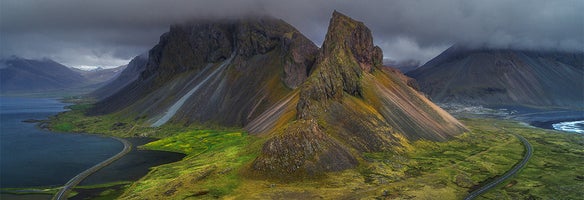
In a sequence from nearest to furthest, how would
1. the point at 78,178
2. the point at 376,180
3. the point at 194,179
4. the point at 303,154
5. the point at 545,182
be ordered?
the point at 194,179 → the point at 376,180 → the point at 303,154 → the point at 545,182 → the point at 78,178

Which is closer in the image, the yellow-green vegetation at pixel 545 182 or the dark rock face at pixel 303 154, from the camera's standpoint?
the yellow-green vegetation at pixel 545 182

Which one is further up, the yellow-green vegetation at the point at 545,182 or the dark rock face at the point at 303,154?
the dark rock face at the point at 303,154

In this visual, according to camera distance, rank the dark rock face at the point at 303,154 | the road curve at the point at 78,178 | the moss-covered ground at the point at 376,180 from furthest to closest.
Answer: the dark rock face at the point at 303,154 → the road curve at the point at 78,178 → the moss-covered ground at the point at 376,180

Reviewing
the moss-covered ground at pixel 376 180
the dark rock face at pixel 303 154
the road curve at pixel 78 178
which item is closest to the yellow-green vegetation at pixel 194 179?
the moss-covered ground at pixel 376 180

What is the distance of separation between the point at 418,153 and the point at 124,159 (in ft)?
460

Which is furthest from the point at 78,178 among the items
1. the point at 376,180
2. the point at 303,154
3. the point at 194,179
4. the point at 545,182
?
the point at 545,182

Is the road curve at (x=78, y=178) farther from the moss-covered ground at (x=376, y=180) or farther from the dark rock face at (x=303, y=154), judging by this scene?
the dark rock face at (x=303, y=154)

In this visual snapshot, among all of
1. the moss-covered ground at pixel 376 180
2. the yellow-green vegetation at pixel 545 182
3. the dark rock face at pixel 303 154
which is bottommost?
the yellow-green vegetation at pixel 545 182

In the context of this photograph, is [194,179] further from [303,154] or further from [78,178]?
[78,178]

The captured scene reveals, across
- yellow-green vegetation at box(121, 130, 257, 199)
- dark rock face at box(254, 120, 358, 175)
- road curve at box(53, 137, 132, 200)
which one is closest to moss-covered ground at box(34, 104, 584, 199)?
yellow-green vegetation at box(121, 130, 257, 199)

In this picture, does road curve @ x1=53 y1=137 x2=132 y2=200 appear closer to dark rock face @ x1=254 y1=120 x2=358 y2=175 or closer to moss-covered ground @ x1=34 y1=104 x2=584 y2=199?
moss-covered ground @ x1=34 y1=104 x2=584 y2=199

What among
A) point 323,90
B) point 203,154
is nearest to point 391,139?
point 323,90

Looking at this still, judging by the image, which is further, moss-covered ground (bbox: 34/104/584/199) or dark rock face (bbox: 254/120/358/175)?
dark rock face (bbox: 254/120/358/175)

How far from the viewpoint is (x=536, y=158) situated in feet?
635
